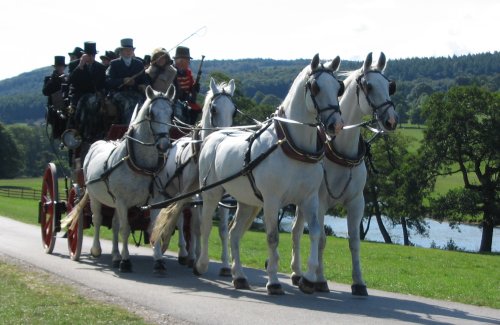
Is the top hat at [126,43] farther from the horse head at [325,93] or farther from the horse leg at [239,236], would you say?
the horse head at [325,93]

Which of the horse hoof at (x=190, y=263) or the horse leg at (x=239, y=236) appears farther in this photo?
the horse hoof at (x=190, y=263)

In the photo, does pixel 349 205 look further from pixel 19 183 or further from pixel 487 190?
pixel 19 183

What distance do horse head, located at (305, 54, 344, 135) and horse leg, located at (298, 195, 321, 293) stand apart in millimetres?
1164

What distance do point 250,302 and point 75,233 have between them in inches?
249

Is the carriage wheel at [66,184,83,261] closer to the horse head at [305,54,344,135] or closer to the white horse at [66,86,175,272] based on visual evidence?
the white horse at [66,86,175,272]

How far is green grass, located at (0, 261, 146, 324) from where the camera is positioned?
9.02 meters

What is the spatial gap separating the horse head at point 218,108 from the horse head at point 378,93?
2984 mm

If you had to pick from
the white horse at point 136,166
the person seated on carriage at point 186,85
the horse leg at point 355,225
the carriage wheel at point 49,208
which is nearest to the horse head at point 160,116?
the white horse at point 136,166

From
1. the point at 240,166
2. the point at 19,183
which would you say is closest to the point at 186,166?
Result: the point at 240,166

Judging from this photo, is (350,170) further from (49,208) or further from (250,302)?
(49,208)

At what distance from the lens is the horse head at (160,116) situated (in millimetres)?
12867

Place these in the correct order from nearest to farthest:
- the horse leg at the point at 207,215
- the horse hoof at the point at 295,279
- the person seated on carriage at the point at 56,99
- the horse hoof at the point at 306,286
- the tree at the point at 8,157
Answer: the horse hoof at the point at 306,286 < the horse hoof at the point at 295,279 < the horse leg at the point at 207,215 < the person seated on carriage at the point at 56,99 < the tree at the point at 8,157

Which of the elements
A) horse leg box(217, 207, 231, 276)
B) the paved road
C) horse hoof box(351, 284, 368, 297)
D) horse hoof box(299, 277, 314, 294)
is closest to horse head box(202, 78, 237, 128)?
horse leg box(217, 207, 231, 276)

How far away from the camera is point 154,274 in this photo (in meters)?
13.5
